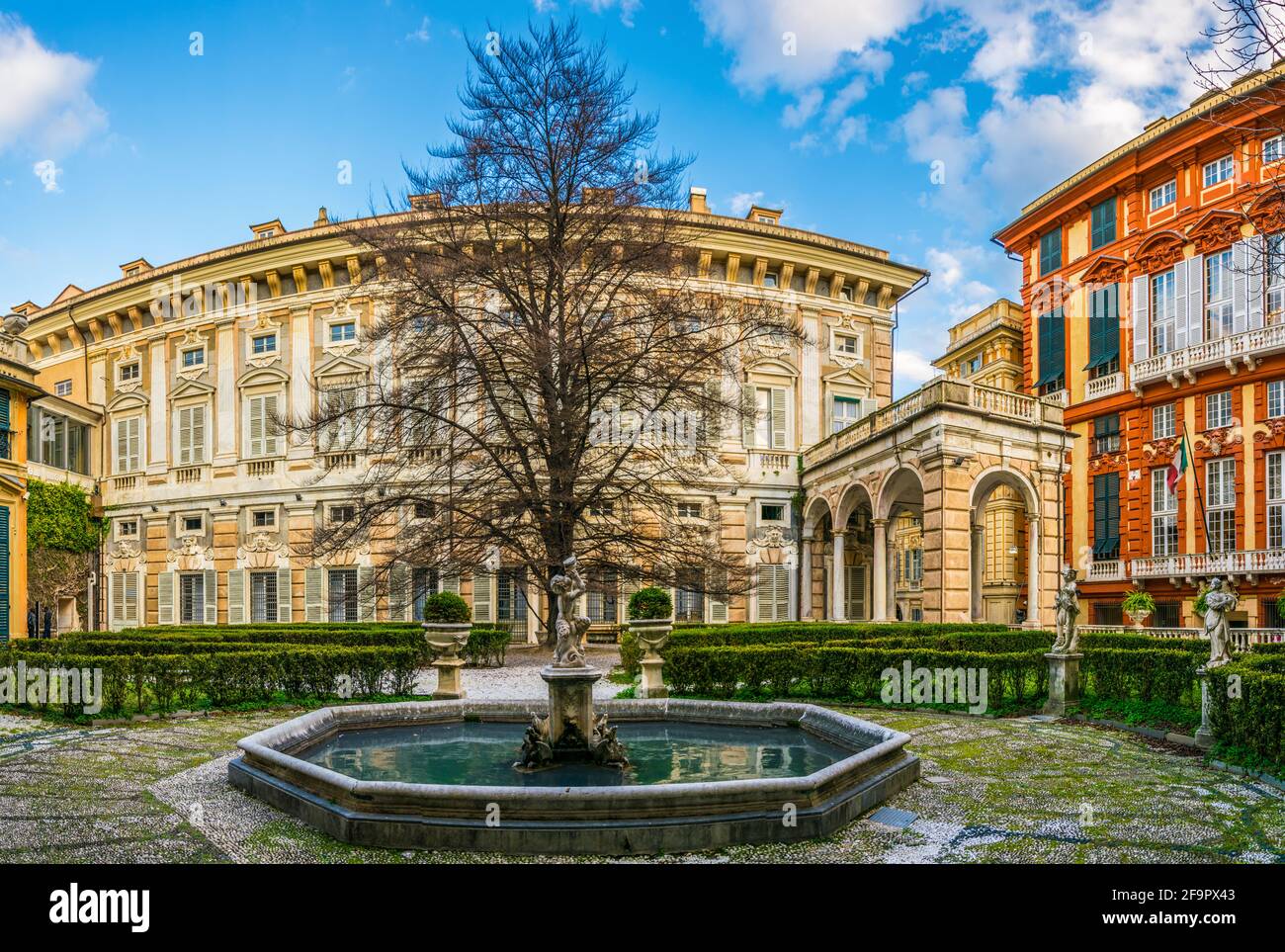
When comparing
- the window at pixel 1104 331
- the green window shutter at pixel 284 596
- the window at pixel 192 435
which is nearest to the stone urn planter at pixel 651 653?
the green window shutter at pixel 284 596

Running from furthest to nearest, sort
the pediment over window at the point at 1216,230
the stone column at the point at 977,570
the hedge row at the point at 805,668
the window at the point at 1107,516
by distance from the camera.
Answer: the window at the point at 1107,516 → the pediment over window at the point at 1216,230 → the stone column at the point at 977,570 → the hedge row at the point at 805,668

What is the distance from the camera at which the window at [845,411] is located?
104 ft

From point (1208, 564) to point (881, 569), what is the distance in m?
10.6

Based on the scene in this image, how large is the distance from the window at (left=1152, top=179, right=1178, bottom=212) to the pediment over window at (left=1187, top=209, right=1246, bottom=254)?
1.71 m

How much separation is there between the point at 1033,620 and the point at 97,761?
2069cm

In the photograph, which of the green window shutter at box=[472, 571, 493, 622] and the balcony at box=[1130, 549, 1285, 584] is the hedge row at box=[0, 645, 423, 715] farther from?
the balcony at box=[1130, 549, 1285, 584]

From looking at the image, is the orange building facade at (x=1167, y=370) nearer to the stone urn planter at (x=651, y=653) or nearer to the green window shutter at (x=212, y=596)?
the stone urn planter at (x=651, y=653)

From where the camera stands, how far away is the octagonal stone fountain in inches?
241

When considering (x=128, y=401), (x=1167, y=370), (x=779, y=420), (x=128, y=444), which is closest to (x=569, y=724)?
(x=779, y=420)

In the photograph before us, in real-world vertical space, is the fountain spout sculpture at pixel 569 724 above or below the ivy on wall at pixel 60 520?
below

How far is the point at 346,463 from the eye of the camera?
2980 cm

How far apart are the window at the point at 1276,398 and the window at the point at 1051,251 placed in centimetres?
1007

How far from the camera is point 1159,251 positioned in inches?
1151
